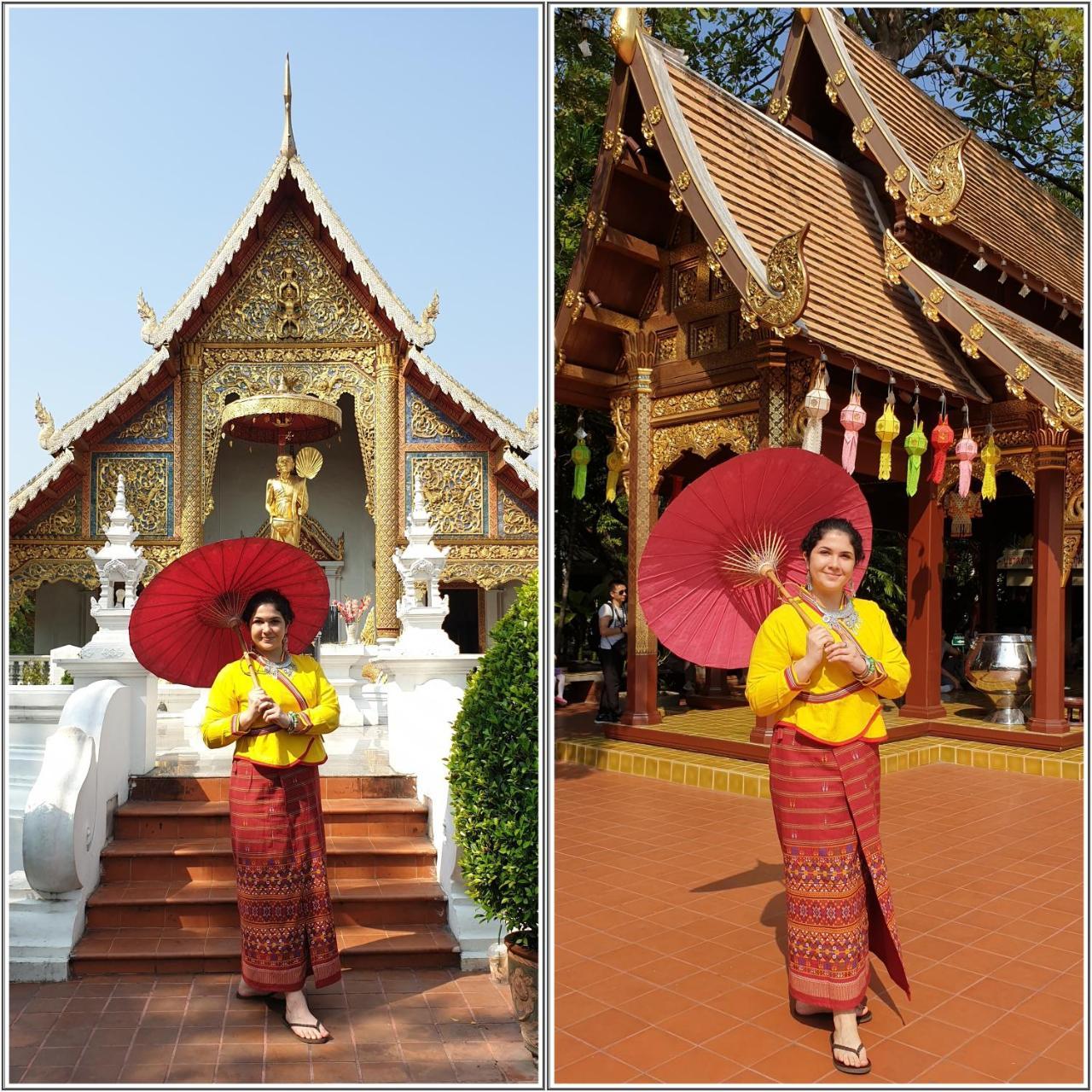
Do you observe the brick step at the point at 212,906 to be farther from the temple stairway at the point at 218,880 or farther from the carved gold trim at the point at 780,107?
the carved gold trim at the point at 780,107

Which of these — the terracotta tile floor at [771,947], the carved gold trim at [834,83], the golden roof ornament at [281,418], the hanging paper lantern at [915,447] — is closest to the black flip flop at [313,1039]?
the terracotta tile floor at [771,947]

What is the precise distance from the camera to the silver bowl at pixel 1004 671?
8875mm

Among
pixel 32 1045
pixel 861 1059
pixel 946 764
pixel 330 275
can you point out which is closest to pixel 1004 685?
pixel 946 764

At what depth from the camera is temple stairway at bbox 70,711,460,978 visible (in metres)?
4.45

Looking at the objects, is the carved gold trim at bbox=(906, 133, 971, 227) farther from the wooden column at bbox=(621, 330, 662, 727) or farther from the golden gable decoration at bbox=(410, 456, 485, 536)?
the golden gable decoration at bbox=(410, 456, 485, 536)

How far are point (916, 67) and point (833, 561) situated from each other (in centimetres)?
1581

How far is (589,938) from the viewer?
427 centimetres

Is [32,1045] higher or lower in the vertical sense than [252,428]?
lower

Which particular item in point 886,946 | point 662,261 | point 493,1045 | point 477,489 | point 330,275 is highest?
point 330,275

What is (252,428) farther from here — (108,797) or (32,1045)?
(32,1045)

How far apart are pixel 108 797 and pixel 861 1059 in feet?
12.2

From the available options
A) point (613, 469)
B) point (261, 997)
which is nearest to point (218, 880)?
point (261, 997)

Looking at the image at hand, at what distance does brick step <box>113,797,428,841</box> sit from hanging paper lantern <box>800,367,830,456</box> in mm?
3827

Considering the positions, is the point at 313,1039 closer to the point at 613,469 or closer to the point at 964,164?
the point at 613,469
